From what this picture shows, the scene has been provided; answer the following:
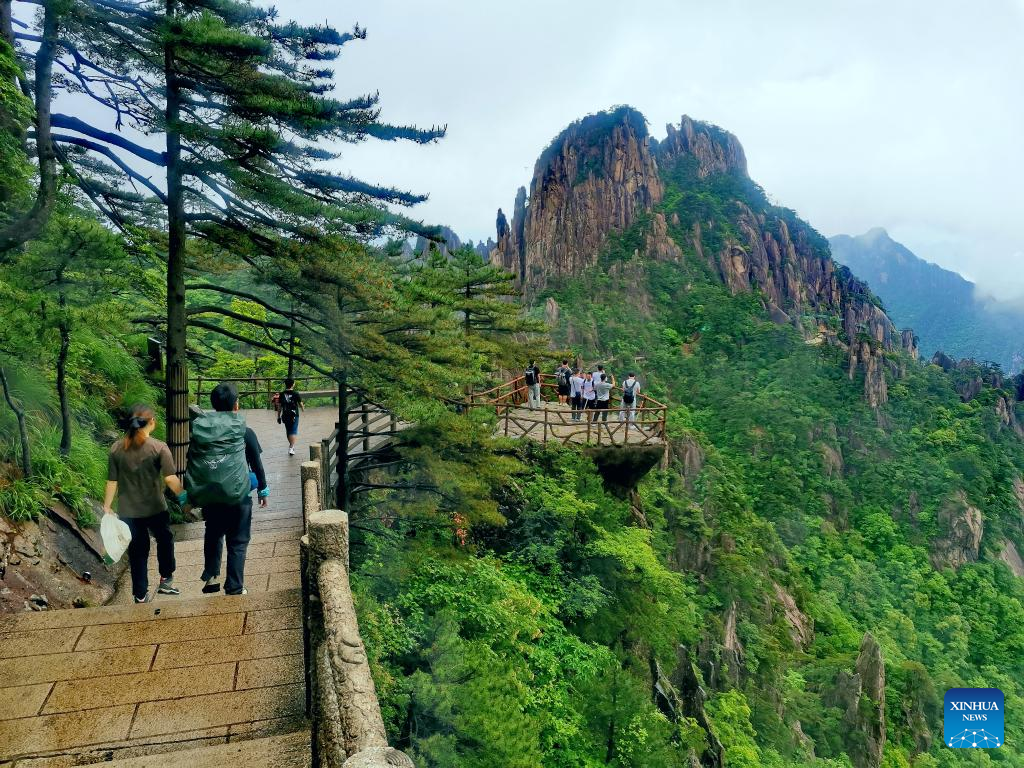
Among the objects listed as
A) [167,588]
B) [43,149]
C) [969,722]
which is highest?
[43,149]

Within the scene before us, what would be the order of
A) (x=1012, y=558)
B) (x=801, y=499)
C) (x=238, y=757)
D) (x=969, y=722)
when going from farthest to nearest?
(x=801, y=499), (x=1012, y=558), (x=969, y=722), (x=238, y=757)

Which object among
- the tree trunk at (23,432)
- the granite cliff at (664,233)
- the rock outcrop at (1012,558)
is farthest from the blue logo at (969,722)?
the tree trunk at (23,432)

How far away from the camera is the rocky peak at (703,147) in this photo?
244 ft

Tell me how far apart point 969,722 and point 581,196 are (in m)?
52.3

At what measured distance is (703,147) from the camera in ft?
246

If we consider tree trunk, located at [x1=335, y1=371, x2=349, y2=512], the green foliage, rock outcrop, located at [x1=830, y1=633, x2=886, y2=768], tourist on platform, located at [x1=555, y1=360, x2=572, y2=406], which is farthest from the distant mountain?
tree trunk, located at [x1=335, y1=371, x2=349, y2=512]

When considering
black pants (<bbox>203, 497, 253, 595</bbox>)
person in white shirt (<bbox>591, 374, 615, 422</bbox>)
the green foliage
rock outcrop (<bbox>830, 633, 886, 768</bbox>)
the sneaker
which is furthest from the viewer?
the green foliage

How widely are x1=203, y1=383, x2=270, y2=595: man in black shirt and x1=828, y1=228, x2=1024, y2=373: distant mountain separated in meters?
148

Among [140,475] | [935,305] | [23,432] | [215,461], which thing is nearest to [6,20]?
[23,432]

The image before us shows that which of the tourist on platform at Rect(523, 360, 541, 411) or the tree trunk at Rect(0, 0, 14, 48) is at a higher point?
the tree trunk at Rect(0, 0, 14, 48)

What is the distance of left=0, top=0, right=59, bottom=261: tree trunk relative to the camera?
5266 mm

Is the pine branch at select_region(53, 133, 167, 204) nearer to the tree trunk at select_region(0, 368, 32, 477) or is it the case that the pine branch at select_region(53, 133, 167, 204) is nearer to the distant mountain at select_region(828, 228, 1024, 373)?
the tree trunk at select_region(0, 368, 32, 477)

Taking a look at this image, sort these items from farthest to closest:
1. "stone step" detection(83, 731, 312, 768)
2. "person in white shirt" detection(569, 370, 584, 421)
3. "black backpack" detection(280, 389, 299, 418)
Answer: "person in white shirt" detection(569, 370, 584, 421) → "black backpack" detection(280, 389, 299, 418) → "stone step" detection(83, 731, 312, 768)

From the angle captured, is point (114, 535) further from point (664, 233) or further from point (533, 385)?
point (664, 233)
